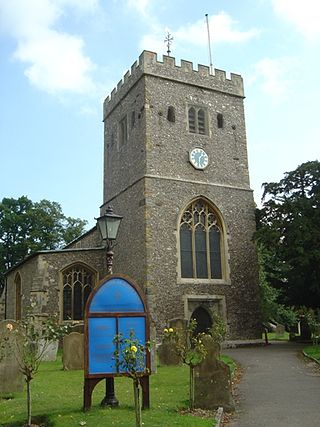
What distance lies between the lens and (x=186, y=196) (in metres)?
21.2

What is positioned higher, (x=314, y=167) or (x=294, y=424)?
(x=314, y=167)

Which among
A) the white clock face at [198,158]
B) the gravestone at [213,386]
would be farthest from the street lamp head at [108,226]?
the white clock face at [198,158]

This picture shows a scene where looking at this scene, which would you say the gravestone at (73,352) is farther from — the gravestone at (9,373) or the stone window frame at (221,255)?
the stone window frame at (221,255)

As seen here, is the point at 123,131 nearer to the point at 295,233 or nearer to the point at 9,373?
the point at 295,233

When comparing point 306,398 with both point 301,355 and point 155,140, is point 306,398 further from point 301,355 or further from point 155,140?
point 155,140

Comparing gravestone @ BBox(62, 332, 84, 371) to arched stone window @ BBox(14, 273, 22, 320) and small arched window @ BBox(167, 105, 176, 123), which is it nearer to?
small arched window @ BBox(167, 105, 176, 123)

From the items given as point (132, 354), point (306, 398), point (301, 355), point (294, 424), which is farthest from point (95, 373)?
point (301, 355)

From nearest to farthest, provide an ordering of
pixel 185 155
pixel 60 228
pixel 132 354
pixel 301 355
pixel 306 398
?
pixel 132 354 → pixel 306 398 → pixel 301 355 → pixel 185 155 → pixel 60 228

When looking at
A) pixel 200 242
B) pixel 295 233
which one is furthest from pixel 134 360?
pixel 200 242

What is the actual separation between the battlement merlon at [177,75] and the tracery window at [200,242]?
19.8 ft

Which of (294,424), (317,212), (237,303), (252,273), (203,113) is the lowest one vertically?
(294,424)

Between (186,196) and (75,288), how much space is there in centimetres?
662

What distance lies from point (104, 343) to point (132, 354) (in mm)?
1504

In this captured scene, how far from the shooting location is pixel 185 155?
21.8 metres
